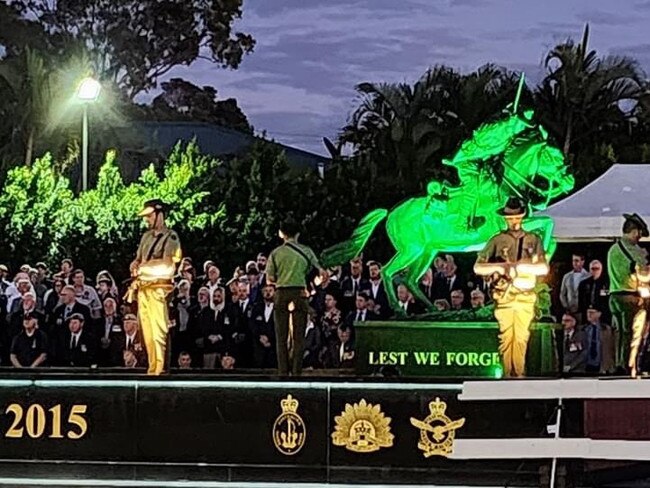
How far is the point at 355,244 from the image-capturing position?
15.7 m

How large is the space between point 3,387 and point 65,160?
67.6 ft

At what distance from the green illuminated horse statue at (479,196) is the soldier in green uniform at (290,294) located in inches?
59.2

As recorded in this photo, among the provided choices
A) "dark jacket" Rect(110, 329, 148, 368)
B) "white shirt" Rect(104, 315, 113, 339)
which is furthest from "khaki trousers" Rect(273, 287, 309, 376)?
"white shirt" Rect(104, 315, 113, 339)

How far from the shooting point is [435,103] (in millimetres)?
31109

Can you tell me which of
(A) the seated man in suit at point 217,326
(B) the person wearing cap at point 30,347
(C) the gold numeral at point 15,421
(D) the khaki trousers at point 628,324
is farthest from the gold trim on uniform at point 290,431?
(B) the person wearing cap at point 30,347

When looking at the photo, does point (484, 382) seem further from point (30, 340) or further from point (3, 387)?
point (30, 340)

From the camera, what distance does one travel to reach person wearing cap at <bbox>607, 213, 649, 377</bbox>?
44.1 ft

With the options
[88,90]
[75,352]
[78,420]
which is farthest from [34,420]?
[88,90]

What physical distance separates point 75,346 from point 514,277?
5.55 metres

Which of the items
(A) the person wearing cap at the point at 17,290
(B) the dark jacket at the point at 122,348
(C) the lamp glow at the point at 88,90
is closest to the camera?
(B) the dark jacket at the point at 122,348

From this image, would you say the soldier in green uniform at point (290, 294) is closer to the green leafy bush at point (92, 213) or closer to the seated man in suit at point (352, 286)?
the seated man in suit at point (352, 286)

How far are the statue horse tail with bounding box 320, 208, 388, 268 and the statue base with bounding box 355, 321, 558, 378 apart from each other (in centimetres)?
119

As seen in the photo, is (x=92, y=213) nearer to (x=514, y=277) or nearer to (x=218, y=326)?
(x=218, y=326)

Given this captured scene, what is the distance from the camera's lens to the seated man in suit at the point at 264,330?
1614cm
